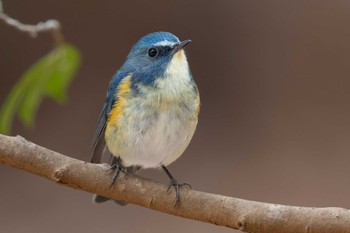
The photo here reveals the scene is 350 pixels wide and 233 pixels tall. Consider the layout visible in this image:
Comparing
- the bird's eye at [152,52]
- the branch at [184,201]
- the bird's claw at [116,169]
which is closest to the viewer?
the branch at [184,201]

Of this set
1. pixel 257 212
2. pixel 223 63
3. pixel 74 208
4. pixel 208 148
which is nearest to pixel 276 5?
pixel 223 63

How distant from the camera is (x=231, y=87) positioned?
183 inches

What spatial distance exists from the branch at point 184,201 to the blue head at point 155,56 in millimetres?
385

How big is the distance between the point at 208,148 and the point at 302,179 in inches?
23.5

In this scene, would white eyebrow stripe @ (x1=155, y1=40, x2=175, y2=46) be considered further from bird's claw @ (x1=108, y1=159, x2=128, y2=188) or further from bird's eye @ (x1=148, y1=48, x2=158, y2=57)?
bird's claw @ (x1=108, y1=159, x2=128, y2=188)

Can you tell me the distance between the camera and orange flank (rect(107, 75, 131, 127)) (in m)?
2.53

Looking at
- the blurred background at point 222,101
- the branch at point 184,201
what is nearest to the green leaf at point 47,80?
the branch at point 184,201

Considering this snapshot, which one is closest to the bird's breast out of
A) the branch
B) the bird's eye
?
the bird's eye

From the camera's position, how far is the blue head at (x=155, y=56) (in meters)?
2.54

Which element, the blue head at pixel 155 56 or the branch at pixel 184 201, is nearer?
the branch at pixel 184 201

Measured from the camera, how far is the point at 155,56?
2.58 metres

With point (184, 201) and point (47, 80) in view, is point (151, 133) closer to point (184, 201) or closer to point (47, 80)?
point (184, 201)

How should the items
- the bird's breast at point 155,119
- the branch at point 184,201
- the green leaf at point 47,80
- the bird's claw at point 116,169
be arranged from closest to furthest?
the green leaf at point 47,80
the branch at point 184,201
the bird's claw at point 116,169
the bird's breast at point 155,119

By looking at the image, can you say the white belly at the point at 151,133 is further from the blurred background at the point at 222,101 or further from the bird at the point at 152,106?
the blurred background at the point at 222,101
